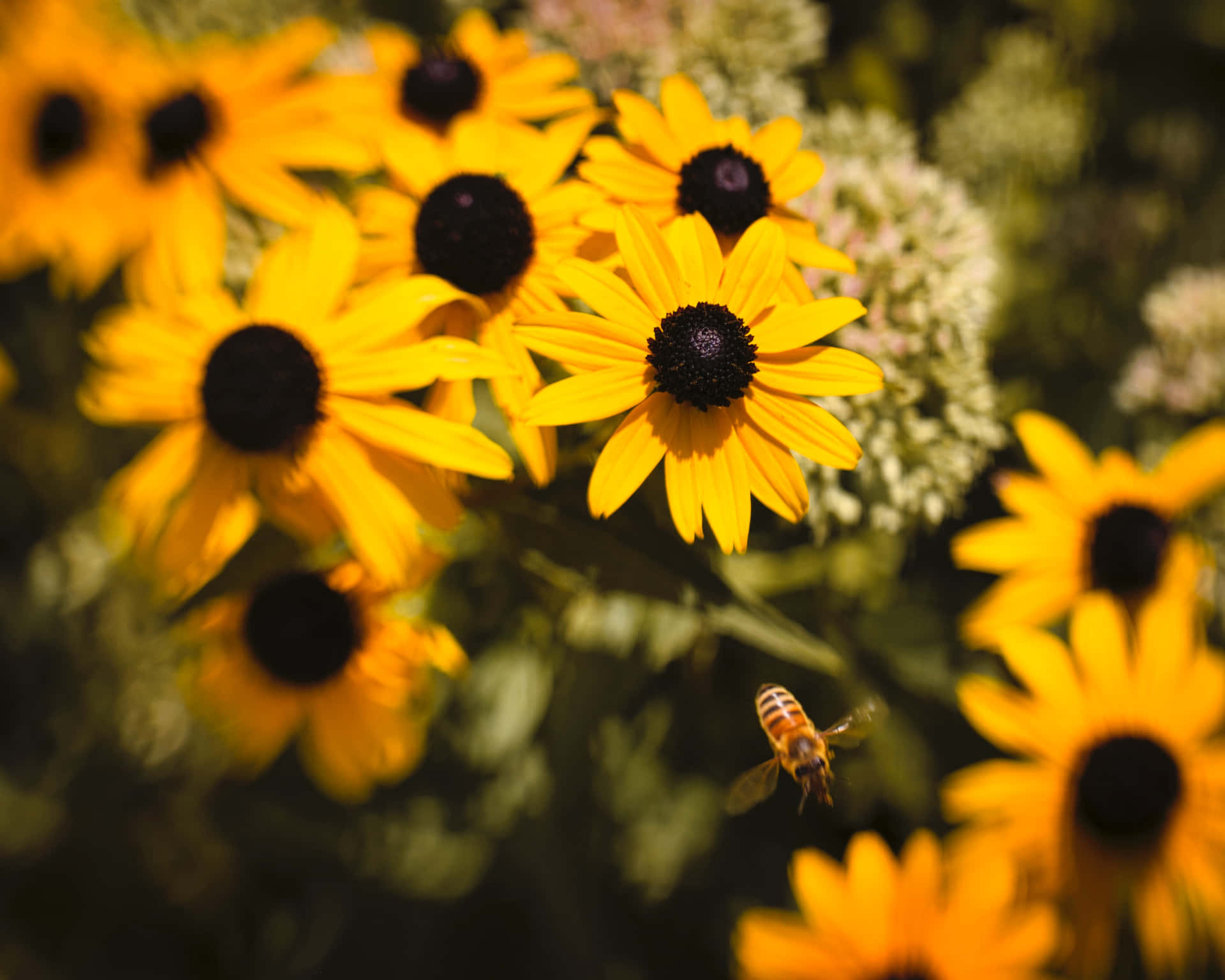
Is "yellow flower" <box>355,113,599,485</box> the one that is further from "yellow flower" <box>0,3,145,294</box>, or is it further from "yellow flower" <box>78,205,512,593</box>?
"yellow flower" <box>0,3,145,294</box>

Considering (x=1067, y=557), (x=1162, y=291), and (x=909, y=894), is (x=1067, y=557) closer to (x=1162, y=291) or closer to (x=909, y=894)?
(x=909, y=894)

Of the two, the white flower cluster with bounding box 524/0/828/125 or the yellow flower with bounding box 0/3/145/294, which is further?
the yellow flower with bounding box 0/3/145/294

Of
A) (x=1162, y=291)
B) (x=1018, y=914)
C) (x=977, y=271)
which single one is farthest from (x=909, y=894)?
(x=1162, y=291)

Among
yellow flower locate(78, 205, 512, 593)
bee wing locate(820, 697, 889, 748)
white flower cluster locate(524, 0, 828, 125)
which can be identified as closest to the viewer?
bee wing locate(820, 697, 889, 748)

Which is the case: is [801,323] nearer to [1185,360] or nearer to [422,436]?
[422,436]

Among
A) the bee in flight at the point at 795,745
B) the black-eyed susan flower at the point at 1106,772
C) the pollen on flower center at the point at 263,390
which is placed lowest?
the black-eyed susan flower at the point at 1106,772

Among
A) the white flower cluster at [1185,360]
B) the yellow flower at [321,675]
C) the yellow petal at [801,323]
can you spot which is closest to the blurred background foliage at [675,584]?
the white flower cluster at [1185,360]

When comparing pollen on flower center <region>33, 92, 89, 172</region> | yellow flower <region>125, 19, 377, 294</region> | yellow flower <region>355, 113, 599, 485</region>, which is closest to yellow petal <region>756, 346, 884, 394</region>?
yellow flower <region>355, 113, 599, 485</region>

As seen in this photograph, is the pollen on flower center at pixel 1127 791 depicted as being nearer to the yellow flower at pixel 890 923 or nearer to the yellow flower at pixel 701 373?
the yellow flower at pixel 890 923
